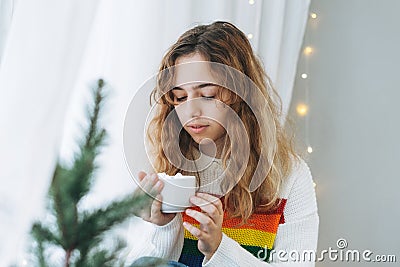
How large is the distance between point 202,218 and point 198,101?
0.90 ft

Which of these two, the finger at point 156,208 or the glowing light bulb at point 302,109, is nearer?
the finger at point 156,208

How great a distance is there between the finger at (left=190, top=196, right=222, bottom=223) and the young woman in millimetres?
130

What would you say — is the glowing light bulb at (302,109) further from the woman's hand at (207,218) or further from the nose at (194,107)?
the woman's hand at (207,218)

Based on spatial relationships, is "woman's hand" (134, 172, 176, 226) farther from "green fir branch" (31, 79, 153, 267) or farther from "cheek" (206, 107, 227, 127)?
"green fir branch" (31, 79, 153, 267)

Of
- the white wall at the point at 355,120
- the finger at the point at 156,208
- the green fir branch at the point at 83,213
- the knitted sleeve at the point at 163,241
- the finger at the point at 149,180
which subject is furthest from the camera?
the white wall at the point at 355,120

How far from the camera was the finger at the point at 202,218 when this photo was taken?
1.29m

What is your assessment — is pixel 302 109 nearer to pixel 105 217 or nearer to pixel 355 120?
pixel 355 120

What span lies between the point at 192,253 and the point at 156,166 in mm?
229

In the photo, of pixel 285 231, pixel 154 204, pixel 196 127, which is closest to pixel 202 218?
pixel 154 204

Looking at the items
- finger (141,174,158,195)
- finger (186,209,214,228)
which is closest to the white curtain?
finger (141,174,158,195)

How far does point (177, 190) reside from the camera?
1.31 m

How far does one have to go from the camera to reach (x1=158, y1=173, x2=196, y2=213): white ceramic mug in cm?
130

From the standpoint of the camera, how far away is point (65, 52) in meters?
Answer: 1.33

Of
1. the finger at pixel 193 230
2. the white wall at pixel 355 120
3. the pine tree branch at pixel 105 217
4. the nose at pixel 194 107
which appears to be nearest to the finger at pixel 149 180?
the finger at pixel 193 230
